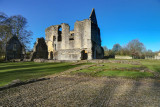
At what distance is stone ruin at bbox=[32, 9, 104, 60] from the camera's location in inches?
930

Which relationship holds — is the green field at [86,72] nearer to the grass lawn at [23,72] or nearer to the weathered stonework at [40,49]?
the grass lawn at [23,72]

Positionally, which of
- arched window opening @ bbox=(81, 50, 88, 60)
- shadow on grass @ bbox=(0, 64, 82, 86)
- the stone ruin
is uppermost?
the stone ruin

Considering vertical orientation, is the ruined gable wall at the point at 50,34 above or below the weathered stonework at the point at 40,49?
above

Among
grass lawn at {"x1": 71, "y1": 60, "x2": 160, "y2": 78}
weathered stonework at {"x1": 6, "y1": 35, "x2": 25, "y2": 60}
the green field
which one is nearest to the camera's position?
the green field

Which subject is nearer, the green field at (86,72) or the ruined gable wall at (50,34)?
the green field at (86,72)

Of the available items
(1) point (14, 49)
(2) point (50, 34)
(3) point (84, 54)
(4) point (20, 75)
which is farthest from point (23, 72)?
(1) point (14, 49)

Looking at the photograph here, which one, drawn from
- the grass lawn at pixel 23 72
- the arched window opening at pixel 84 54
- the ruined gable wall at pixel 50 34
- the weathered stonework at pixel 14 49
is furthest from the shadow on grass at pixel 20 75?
the weathered stonework at pixel 14 49

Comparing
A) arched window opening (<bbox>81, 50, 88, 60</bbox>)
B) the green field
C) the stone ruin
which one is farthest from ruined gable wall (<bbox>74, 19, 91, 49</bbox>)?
the green field

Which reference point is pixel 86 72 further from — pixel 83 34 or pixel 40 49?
pixel 40 49

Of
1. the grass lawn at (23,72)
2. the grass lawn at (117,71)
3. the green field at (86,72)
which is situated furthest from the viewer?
the grass lawn at (117,71)

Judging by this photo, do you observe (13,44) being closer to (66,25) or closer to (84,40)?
(66,25)

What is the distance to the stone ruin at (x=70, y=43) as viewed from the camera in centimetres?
2361

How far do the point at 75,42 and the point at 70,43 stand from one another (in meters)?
1.44

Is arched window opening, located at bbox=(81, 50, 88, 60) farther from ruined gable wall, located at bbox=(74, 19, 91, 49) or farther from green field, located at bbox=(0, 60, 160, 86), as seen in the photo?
green field, located at bbox=(0, 60, 160, 86)
